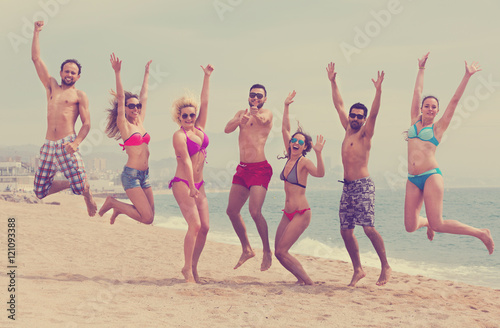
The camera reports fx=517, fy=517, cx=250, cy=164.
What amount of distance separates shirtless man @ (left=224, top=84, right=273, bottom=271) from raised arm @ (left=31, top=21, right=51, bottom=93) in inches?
126

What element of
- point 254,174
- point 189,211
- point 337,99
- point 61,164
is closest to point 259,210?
point 254,174

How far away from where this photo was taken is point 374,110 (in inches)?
332

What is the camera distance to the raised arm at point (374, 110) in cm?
834

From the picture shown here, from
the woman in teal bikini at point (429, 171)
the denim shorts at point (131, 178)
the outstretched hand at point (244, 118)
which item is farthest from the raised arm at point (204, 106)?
the woman in teal bikini at point (429, 171)

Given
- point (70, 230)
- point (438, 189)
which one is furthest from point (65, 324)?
point (70, 230)

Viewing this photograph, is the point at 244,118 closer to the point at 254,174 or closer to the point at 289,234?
the point at 254,174

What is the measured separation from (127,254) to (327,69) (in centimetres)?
692

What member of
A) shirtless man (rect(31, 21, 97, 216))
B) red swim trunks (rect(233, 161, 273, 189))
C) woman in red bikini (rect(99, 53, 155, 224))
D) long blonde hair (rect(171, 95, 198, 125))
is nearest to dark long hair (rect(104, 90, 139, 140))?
woman in red bikini (rect(99, 53, 155, 224))

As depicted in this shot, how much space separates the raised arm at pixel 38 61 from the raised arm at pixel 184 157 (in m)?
2.51

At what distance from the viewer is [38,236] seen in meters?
13.8

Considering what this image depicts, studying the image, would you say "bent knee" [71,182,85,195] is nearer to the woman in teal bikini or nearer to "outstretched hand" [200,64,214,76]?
"outstretched hand" [200,64,214,76]

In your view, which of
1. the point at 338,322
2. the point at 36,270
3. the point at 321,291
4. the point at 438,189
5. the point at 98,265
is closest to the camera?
the point at 338,322

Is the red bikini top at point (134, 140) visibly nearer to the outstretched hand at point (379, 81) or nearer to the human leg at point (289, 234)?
the human leg at point (289, 234)

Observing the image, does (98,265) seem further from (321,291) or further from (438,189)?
(438,189)
